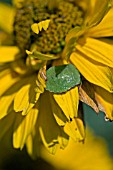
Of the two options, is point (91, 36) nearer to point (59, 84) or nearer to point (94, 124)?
point (59, 84)

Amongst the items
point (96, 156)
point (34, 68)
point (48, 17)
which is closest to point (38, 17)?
point (48, 17)

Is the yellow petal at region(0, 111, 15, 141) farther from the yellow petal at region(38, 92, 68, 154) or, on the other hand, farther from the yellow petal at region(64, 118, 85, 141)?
the yellow petal at region(64, 118, 85, 141)

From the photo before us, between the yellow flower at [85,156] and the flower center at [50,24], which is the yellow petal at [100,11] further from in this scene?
the yellow flower at [85,156]

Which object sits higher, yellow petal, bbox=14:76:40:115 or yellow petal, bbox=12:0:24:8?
yellow petal, bbox=12:0:24:8

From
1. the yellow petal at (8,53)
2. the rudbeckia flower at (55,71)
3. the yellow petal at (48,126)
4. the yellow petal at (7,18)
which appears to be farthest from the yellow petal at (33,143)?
the yellow petal at (7,18)

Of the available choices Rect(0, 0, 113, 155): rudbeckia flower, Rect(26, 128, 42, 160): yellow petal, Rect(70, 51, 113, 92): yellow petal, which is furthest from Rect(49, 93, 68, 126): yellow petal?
Rect(26, 128, 42, 160): yellow petal

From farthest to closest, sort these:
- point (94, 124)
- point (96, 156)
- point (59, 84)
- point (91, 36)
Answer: point (94, 124) < point (96, 156) < point (91, 36) < point (59, 84)
